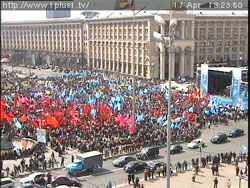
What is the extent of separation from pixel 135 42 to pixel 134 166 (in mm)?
61318

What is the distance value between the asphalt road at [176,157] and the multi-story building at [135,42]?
2767 cm

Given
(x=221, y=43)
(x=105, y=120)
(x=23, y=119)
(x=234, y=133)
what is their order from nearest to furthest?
(x=23, y=119) → (x=234, y=133) → (x=105, y=120) → (x=221, y=43)

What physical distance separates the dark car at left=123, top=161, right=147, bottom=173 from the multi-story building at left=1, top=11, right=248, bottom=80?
1552 inches

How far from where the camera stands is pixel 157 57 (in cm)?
8450

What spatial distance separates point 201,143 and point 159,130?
4.40m

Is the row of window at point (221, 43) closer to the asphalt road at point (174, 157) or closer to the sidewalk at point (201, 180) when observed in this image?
the asphalt road at point (174, 157)

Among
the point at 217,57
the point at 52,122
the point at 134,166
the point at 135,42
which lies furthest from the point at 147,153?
the point at 217,57

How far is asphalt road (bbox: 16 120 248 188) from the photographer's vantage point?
27359 mm

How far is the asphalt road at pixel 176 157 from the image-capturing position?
27.4 metres

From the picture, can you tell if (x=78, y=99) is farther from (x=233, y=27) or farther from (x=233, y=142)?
(x=233, y=27)

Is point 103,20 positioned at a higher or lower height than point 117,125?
higher

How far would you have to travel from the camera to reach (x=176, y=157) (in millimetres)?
32750

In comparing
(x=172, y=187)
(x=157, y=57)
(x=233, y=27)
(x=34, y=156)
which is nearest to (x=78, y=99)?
(x=34, y=156)

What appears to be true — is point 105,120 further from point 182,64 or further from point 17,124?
point 182,64
